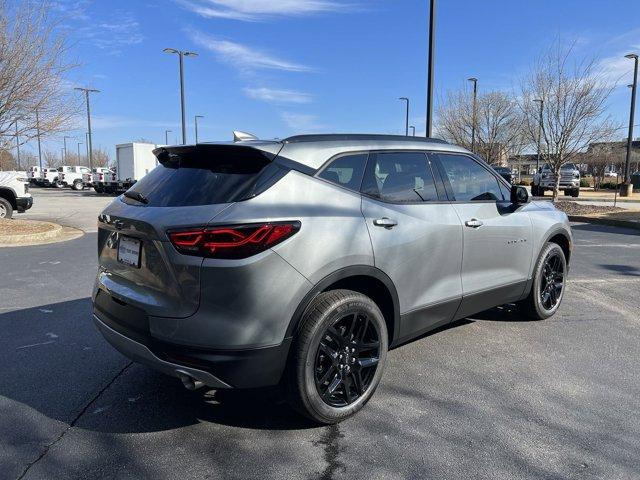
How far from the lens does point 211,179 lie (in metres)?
2.98

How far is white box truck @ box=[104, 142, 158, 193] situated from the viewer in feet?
95.3

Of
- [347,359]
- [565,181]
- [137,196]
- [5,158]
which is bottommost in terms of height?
[347,359]

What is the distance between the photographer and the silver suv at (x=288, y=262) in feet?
8.82

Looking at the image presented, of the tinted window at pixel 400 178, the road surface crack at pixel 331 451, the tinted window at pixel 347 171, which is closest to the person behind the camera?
the road surface crack at pixel 331 451

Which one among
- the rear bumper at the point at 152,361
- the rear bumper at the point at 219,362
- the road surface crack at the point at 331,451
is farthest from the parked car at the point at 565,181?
the rear bumper at the point at 152,361

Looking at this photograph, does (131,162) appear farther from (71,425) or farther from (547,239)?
(71,425)

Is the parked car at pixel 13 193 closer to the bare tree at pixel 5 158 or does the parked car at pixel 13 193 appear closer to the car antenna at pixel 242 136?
the bare tree at pixel 5 158

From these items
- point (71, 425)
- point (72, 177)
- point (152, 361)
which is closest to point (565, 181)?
point (152, 361)

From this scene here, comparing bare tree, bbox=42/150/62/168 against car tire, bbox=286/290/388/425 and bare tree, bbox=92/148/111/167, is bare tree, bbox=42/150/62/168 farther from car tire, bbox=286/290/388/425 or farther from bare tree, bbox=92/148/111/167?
car tire, bbox=286/290/388/425

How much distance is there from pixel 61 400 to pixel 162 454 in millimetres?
1068

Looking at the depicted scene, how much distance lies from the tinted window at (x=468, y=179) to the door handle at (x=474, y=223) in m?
0.18

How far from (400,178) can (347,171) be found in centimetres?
53

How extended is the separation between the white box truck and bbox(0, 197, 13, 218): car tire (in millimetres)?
15128

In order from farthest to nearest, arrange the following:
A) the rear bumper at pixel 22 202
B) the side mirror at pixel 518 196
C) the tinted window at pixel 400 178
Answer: the rear bumper at pixel 22 202 < the side mirror at pixel 518 196 < the tinted window at pixel 400 178
